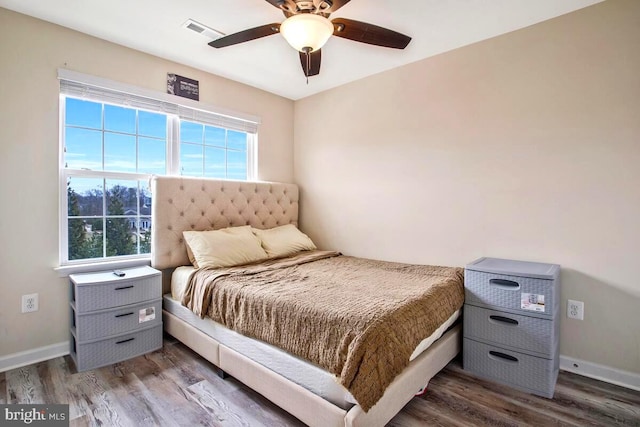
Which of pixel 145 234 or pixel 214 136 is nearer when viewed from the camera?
pixel 145 234

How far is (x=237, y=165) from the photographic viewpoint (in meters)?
3.44

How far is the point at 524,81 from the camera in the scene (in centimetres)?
226

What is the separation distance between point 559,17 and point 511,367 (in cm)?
231

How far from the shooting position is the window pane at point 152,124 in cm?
273

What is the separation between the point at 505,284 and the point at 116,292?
2640 millimetres

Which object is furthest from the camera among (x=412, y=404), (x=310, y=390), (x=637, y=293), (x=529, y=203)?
(x=529, y=203)

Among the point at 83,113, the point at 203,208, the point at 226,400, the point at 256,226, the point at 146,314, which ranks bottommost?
the point at 226,400

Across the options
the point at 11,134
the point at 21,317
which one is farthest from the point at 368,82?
the point at 21,317

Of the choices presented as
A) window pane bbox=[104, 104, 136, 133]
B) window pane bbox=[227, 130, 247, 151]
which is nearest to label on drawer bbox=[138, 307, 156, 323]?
window pane bbox=[104, 104, 136, 133]

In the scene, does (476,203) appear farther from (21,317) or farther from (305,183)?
(21,317)

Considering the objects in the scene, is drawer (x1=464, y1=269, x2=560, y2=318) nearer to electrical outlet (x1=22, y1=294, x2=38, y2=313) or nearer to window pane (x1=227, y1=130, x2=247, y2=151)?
window pane (x1=227, y1=130, x2=247, y2=151)

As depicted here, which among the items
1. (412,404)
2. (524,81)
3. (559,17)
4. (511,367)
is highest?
(559,17)

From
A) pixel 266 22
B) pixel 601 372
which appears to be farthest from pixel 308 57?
pixel 601 372

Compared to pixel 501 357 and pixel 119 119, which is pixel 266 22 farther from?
pixel 501 357
